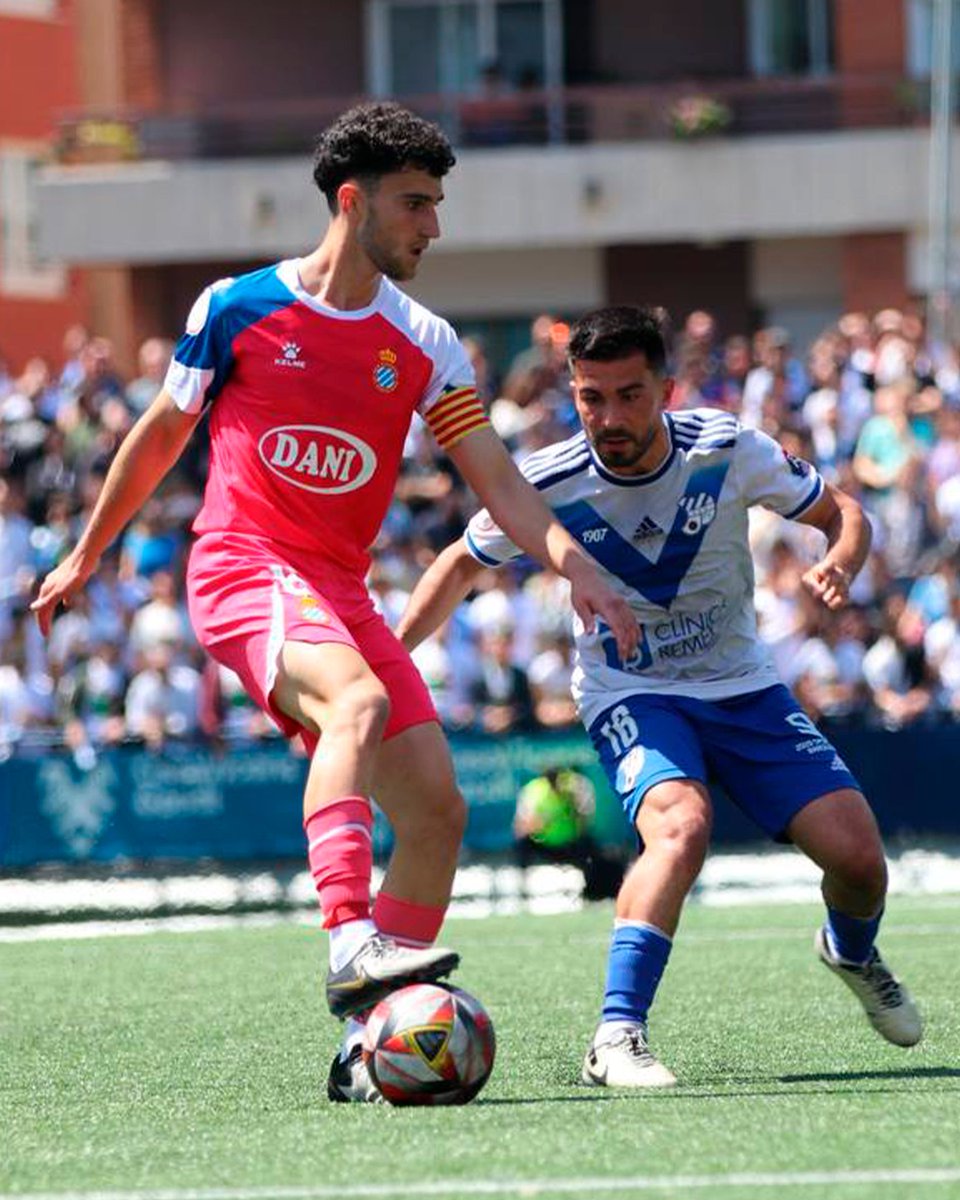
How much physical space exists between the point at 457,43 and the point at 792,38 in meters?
3.93

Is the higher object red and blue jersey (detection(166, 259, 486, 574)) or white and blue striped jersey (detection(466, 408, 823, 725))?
red and blue jersey (detection(166, 259, 486, 574))

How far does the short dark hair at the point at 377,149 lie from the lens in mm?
Answer: 6754

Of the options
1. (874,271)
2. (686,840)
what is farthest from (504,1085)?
(874,271)

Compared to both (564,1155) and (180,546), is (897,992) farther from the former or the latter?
(180,546)

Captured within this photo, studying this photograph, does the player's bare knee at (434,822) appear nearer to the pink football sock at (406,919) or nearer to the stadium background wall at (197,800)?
the pink football sock at (406,919)

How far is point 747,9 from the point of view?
31984 millimetres

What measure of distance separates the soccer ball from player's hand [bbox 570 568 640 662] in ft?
2.94

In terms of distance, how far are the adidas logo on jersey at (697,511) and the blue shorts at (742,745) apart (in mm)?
444

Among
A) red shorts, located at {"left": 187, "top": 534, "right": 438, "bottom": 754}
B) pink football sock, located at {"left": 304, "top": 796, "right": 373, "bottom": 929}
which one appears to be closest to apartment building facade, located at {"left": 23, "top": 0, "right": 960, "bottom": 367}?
red shorts, located at {"left": 187, "top": 534, "right": 438, "bottom": 754}

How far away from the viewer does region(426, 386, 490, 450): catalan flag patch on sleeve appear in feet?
23.1

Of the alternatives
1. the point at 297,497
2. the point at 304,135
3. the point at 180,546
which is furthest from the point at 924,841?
the point at 304,135

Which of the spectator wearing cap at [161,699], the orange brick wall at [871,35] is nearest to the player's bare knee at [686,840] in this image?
the spectator wearing cap at [161,699]

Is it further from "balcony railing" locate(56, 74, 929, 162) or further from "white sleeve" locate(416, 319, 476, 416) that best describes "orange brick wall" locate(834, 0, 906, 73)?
"white sleeve" locate(416, 319, 476, 416)

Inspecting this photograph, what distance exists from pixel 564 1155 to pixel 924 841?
1146cm
